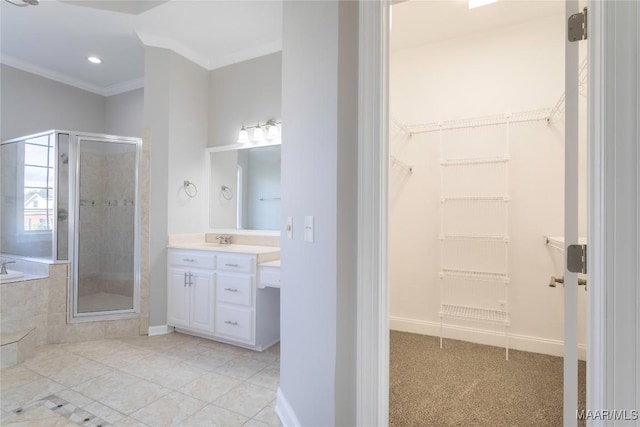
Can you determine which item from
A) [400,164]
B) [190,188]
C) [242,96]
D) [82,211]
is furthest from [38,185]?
[400,164]

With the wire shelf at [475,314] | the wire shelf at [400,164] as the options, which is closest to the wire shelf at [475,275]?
the wire shelf at [475,314]

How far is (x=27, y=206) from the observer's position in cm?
329

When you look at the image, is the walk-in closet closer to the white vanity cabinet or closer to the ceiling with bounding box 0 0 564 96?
the ceiling with bounding box 0 0 564 96

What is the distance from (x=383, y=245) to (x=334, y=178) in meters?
0.33

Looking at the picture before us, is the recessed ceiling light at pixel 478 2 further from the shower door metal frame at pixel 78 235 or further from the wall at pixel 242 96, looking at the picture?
the shower door metal frame at pixel 78 235

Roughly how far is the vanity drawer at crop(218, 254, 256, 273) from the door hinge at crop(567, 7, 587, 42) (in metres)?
2.35

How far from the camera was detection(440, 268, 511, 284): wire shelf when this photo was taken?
261 cm

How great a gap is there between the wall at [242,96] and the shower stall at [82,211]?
902mm

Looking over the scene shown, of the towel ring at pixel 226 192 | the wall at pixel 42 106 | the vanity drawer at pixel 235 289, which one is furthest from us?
the wall at pixel 42 106

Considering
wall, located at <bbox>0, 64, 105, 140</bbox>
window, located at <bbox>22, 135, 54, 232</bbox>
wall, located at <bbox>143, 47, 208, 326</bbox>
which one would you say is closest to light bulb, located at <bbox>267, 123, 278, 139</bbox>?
wall, located at <bbox>143, 47, 208, 326</bbox>

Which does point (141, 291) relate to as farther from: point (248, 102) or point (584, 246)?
point (584, 246)

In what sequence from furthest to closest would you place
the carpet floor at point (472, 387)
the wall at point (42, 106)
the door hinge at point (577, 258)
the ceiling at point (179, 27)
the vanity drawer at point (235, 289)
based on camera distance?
1. the wall at point (42, 106)
2. the vanity drawer at point (235, 289)
3. the ceiling at point (179, 27)
4. the carpet floor at point (472, 387)
5. the door hinge at point (577, 258)

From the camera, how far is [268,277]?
256cm

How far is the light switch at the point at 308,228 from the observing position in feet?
4.59
